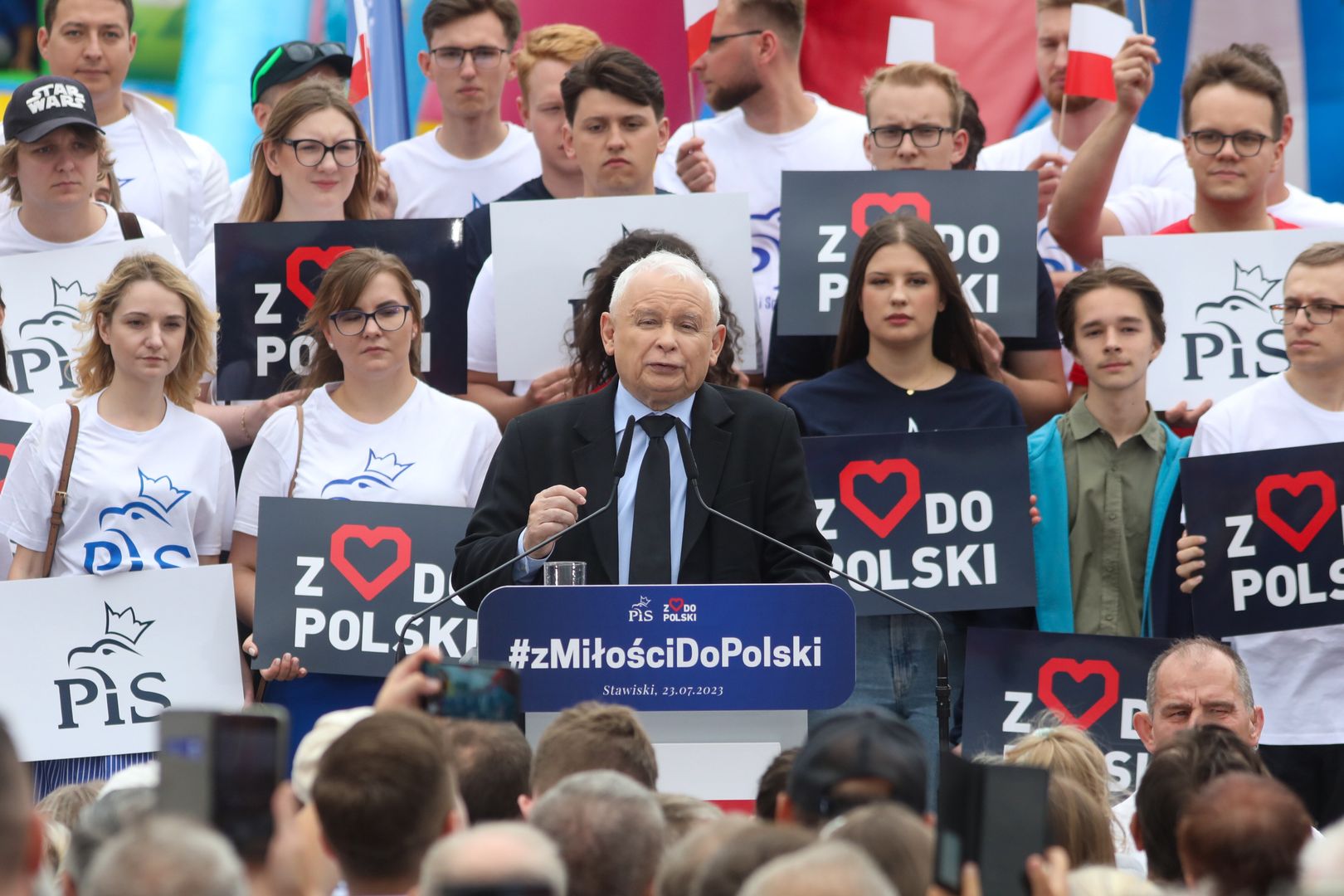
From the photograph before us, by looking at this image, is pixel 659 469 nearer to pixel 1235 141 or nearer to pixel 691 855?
pixel 691 855

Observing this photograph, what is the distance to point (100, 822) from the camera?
12.0 feet

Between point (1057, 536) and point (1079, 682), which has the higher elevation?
point (1057, 536)

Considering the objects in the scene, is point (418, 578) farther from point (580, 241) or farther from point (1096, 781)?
point (1096, 781)

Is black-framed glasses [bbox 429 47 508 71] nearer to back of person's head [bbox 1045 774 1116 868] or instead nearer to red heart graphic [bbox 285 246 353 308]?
red heart graphic [bbox 285 246 353 308]

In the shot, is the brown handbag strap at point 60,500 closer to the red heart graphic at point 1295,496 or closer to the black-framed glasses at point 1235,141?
the red heart graphic at point 1295,496

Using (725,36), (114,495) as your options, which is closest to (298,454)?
(114,495)

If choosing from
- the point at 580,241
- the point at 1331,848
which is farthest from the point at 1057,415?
the point at 1331,848

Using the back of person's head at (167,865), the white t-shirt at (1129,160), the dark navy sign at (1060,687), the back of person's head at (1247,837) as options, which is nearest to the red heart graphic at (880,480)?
the dark navy sign at (1060,687)

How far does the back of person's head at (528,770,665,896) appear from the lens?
337 cm

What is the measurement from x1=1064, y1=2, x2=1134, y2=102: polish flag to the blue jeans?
114 inches

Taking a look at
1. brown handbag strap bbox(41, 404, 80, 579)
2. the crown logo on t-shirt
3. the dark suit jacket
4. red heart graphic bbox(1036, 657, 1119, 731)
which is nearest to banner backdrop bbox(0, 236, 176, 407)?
brown handbag strap bbox(41, 404, 80, 579)

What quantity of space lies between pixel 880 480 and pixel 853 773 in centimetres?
323

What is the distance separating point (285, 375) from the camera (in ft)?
24.1

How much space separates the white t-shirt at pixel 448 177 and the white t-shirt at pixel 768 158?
64 cm
